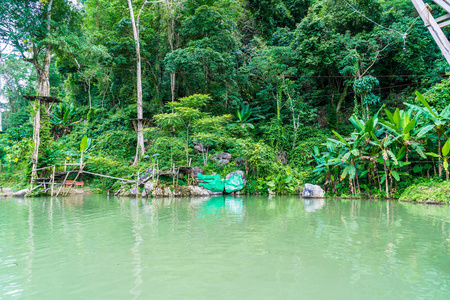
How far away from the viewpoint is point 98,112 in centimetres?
2206

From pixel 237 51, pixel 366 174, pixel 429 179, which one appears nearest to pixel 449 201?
pixel 429 179

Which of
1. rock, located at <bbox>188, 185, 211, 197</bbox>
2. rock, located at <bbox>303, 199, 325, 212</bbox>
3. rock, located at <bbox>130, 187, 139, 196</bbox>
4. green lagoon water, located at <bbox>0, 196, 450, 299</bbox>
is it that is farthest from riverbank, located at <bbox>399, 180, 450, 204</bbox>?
rock, located at <bbox>130, 187, 139, 196</bbox>

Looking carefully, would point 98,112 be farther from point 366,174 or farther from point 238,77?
point 366,174

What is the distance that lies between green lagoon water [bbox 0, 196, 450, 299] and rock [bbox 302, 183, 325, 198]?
709 cm

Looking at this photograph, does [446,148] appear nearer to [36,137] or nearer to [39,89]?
[36,137]

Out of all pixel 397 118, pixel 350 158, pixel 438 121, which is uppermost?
pixel 397 118

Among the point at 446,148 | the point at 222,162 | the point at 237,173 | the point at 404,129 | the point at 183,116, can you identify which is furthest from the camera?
the point at 222,162

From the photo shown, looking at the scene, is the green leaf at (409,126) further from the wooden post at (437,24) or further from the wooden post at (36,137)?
the wooden post at (36,137)

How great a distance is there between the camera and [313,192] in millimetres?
12984

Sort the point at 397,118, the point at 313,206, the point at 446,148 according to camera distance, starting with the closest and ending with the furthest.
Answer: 1. the point at 313,206
2. the point at 446,148
3. the point at 397,118

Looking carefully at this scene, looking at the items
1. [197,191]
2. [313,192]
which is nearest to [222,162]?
[197,191]

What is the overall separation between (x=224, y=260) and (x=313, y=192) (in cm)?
1046

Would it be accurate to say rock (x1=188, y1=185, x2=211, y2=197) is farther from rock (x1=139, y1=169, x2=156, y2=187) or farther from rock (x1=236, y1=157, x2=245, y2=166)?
rock (x1=236, y1=157, x2=245, y2=166)

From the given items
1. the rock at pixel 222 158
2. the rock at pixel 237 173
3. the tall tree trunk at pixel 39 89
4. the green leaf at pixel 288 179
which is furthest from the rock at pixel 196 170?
the tall tree trunk at pixel 39 89
